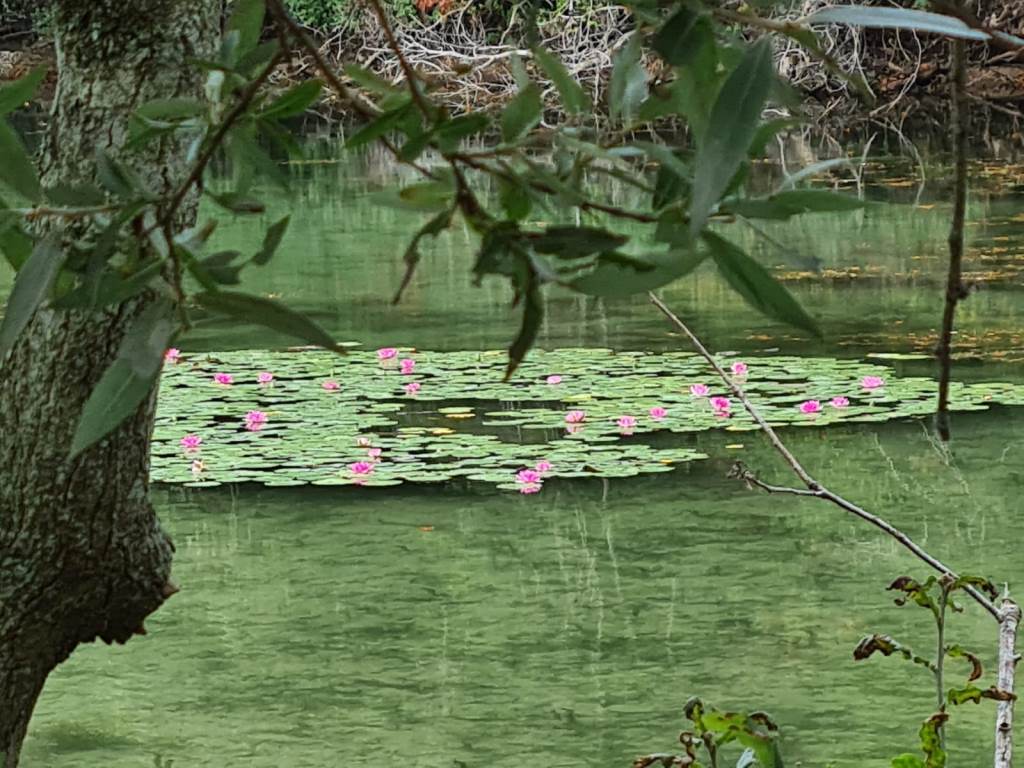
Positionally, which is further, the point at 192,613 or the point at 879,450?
the point at 879,450

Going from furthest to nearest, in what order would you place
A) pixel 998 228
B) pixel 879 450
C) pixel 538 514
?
pixel 998 228
pixel 879 450
pixel 538 514

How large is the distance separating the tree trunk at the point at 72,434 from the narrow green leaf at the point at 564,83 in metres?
0.74

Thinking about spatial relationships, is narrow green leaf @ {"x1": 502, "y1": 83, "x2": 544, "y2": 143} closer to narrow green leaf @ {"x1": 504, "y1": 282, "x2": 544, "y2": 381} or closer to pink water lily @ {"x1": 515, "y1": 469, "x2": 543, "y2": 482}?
narrow green leaf @ {"x1": 504, "y1": 282, "x2": 544, "y2": 381}

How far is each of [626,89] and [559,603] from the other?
235 cm

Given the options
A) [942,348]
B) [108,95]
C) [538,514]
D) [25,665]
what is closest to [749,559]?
[538,514]

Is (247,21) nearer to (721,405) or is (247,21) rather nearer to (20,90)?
(20,90)

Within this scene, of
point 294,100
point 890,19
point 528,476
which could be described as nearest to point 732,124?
point 890,19

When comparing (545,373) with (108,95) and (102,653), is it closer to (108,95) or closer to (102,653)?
(102,653)

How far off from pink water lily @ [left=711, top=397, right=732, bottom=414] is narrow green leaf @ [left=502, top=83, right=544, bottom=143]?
3401mm

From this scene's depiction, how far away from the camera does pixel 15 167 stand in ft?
1.92

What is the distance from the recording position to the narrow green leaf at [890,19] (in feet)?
1.47

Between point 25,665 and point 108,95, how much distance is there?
0.50 m

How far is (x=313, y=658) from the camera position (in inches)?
107

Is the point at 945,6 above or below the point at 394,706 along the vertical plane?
above
